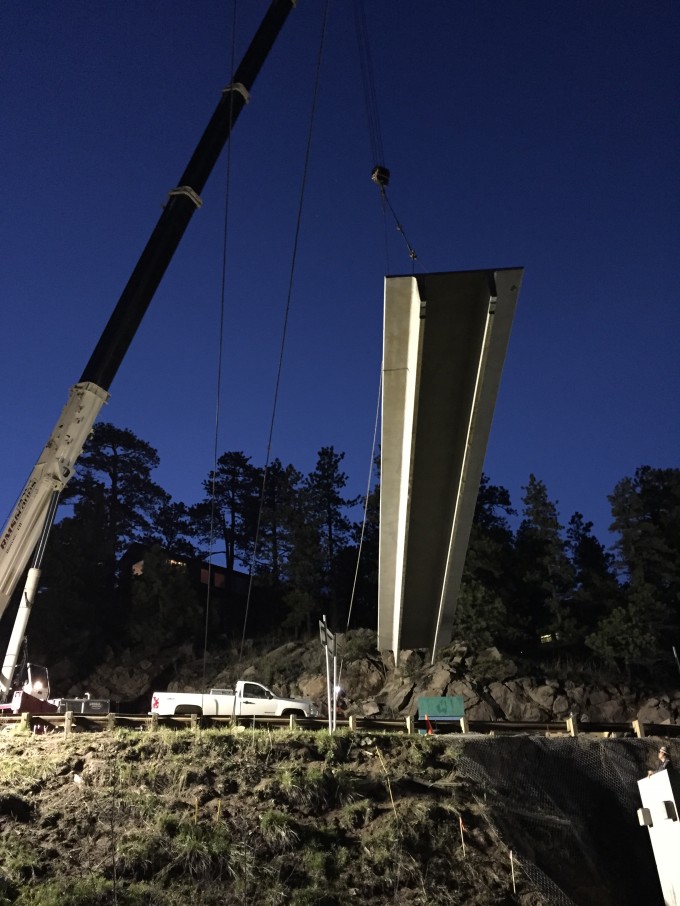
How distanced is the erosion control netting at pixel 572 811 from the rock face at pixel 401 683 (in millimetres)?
13243

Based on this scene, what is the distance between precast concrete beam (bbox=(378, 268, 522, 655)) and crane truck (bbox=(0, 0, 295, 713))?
7820 mm

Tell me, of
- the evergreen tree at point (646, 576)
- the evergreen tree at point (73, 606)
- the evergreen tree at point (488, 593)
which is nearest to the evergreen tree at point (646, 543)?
the evergreen tree at point (646, 576)

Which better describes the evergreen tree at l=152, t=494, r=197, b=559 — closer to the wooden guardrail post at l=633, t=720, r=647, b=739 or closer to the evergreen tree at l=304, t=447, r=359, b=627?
the evergreen tree at l=304, t=447, r=359, b=627

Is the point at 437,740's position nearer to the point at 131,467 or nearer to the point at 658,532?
the point at 658,532

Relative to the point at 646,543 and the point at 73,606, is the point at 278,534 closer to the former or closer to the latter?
the point at 73,606

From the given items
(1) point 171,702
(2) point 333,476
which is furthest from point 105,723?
(2) point 333,476

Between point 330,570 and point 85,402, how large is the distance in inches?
1384

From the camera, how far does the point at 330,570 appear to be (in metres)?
49.1

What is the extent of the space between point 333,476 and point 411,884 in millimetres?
42707

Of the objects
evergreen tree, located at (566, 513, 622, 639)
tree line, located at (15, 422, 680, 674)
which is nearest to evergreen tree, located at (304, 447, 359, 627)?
tree line, located at (15, 422, 680, 674)

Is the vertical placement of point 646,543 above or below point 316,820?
above

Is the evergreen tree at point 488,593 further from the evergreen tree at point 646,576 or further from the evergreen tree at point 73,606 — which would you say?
→ the evergreen tree at point 73,606

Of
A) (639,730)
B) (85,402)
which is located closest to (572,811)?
(639,730)

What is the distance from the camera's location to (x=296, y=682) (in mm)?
35375
